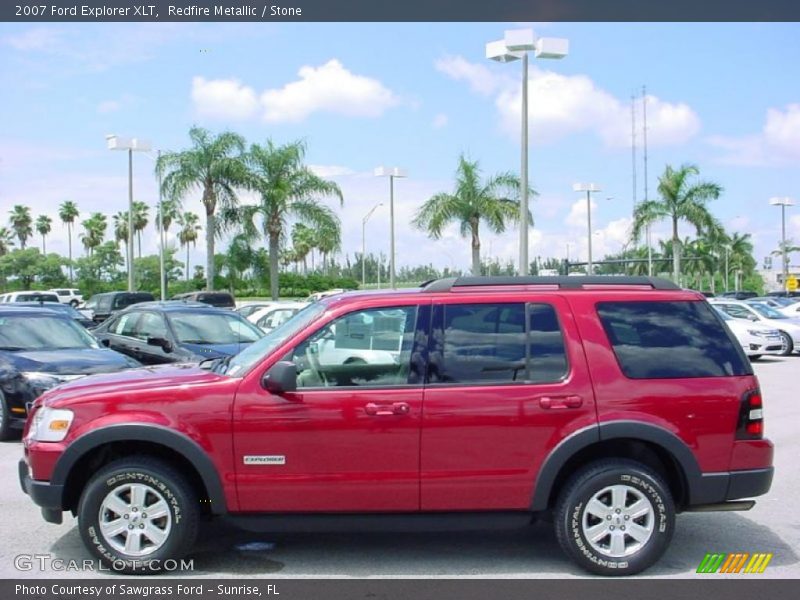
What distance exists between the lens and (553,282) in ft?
19.2

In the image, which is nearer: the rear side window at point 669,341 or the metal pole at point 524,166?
the rear side window at point 669,341

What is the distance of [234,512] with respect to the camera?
213 inches

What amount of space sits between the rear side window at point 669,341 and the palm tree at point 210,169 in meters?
29.3

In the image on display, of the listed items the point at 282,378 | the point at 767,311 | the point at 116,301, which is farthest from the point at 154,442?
the point at 116,301

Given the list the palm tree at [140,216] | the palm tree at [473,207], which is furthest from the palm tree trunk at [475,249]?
the palm tree at [140,216]

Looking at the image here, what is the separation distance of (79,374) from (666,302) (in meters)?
7.20

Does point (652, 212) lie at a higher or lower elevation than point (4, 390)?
higher

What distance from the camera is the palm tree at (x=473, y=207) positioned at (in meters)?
29.0

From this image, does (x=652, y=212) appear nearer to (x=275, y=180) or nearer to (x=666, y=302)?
(x=275, y=180)

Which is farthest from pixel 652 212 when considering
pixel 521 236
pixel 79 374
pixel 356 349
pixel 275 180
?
pixel 356 349

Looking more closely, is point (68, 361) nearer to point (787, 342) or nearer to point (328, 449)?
point (328, 449)

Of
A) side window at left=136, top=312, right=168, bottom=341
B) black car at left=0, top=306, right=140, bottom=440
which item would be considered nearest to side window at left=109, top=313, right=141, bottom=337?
side window at left=136, top=312, right=168, bottom=341

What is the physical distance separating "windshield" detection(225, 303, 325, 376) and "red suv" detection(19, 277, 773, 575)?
4 cm

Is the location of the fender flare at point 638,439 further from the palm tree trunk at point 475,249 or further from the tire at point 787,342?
the palm tree trunk at point 475,249
